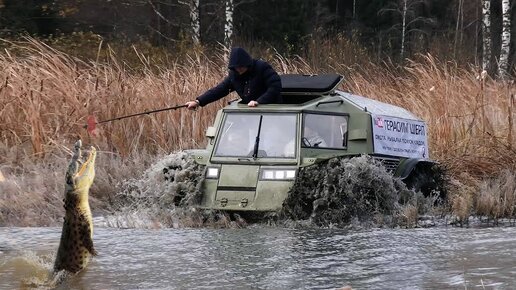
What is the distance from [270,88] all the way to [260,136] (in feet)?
2.48

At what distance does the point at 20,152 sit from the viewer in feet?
45.4

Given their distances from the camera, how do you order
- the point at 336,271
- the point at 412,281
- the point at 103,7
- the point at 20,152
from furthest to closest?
the point at 103,7 < the point at 20,152 < the point at 336,271 < the point at 412,281

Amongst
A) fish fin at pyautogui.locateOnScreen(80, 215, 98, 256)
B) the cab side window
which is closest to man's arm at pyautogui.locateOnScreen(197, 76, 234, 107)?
the cab side window

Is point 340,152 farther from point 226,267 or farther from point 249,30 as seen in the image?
point 249,30

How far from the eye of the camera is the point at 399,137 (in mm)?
12141

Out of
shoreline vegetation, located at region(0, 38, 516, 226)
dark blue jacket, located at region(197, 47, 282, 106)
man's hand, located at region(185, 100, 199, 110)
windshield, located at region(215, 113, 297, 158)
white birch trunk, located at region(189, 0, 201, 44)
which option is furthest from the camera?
white birch trunk, located at region(189, 0, 201, 44)

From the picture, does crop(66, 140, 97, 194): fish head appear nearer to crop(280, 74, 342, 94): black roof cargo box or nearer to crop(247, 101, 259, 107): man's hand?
crop(247, 101, 259, 107): man's hand

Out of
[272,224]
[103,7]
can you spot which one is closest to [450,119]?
[272,224]

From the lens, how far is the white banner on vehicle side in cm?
1162

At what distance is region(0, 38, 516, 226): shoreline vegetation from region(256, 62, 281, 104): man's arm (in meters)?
2.22

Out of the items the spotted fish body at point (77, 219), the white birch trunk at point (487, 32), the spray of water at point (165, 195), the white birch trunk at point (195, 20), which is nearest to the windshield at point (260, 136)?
the spray of water at point (165, 195)

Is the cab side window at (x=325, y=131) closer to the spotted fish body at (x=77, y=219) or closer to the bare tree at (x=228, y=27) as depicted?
the spotted fish body at (x=77, y=219)

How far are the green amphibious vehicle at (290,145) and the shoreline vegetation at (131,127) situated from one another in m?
0.97

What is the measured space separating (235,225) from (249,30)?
25800 millimetres
